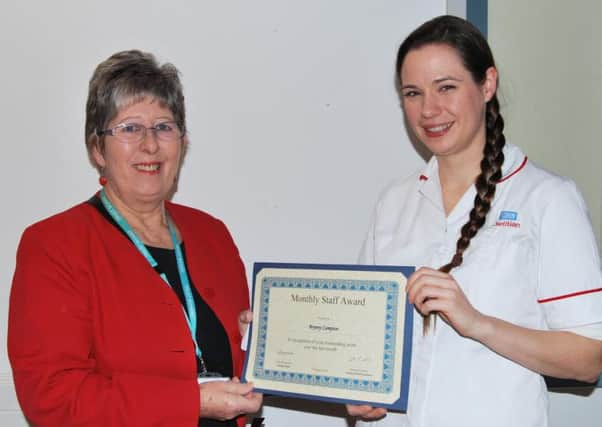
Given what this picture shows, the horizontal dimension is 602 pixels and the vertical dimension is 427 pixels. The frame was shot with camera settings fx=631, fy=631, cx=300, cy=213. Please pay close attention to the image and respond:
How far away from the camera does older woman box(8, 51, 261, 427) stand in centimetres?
177

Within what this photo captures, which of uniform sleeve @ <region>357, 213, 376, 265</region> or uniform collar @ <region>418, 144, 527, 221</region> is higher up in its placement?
uniform collar @ <region>418, 144, 527, 221</region>

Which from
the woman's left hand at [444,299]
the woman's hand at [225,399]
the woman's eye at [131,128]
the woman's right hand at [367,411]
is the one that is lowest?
the woman's right hand at [367,411]

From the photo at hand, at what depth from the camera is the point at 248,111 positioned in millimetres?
2771

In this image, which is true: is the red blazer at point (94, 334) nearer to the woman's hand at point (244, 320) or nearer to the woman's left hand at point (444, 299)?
the woman's hand at point (244, 320)

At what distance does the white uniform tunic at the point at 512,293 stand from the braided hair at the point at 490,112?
3 cm

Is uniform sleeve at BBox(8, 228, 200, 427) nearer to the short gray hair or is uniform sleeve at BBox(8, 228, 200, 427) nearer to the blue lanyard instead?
the blue lanyard

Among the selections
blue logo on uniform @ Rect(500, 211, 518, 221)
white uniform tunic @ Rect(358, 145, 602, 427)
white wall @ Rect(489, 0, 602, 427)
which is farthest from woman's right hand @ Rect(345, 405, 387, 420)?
white wall @ Rect(489, 0, 602, 427)

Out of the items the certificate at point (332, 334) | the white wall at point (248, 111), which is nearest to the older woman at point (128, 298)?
the certificate at point (332, 334)

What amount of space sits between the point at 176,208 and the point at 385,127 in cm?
107

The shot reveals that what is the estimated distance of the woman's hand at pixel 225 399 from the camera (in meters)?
1.86

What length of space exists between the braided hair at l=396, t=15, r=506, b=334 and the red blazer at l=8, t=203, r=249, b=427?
0.78m

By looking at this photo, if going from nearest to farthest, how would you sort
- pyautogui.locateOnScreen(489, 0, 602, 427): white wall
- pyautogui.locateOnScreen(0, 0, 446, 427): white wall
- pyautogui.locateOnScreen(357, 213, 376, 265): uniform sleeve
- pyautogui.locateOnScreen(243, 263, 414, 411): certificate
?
1. pyautogui.locateOnScreen(243, 263, 414, 411): certificate
2. pyautogui.locateOnScreen(357, 213, 376, 265): uniform sleeve
3. pyautogui.locateOnScreen(0, 0, 446, 427): white wall
4. pyautogui.locateOnScreen(489, 0, 602, 427): white wall

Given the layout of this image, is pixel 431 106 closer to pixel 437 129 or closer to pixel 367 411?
pixel 437 129

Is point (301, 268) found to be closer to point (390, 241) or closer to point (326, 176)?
point (390, 241)
